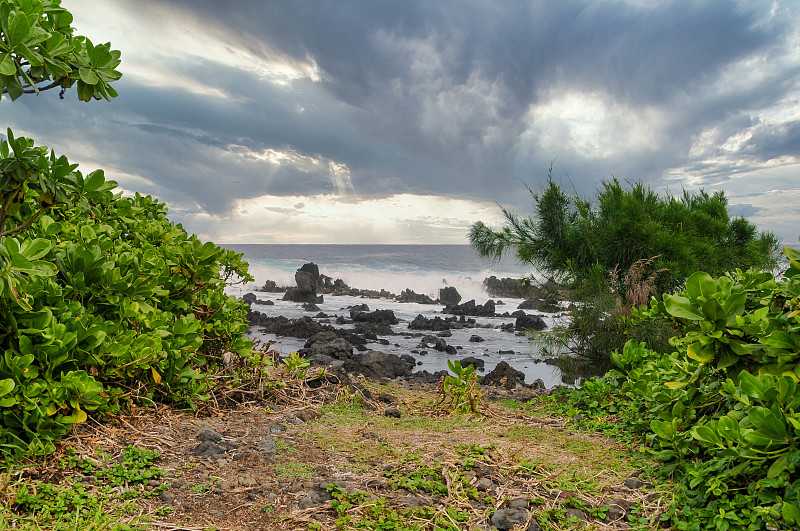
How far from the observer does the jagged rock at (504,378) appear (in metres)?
8.21

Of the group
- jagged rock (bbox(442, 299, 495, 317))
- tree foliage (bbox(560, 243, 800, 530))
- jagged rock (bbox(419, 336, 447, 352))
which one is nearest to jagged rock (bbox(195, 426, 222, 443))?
tree foliage (bbox(560, 243, 800, 530))

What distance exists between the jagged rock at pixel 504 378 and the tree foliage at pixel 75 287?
502 centimetres

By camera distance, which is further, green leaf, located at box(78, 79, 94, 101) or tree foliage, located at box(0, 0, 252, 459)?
green leaf, located at box(78, 79, 94, 101)

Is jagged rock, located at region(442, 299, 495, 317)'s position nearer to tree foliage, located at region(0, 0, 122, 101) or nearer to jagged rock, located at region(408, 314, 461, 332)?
jagged rock, located at region(408, 314, 461, 332)

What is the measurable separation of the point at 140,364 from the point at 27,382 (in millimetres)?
659

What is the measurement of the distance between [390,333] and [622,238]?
742 centimetres

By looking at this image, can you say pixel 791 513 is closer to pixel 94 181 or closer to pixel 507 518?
pixel 507 518

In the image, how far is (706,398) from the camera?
305 centimetres

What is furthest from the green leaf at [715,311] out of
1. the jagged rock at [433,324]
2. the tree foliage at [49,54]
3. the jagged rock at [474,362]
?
the jagged rock at [433,324]

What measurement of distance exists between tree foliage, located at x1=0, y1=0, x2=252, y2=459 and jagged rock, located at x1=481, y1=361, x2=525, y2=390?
5.02m

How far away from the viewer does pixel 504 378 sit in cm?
847

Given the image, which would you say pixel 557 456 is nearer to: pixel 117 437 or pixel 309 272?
pixel 117 437

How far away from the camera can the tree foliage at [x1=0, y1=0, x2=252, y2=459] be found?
225 cm

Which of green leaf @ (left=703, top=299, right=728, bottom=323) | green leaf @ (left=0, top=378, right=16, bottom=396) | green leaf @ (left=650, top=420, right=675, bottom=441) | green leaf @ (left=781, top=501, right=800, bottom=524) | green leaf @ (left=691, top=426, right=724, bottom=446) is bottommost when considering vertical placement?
green leaf @ (left=781, top=501, right=800, bottom=524)
